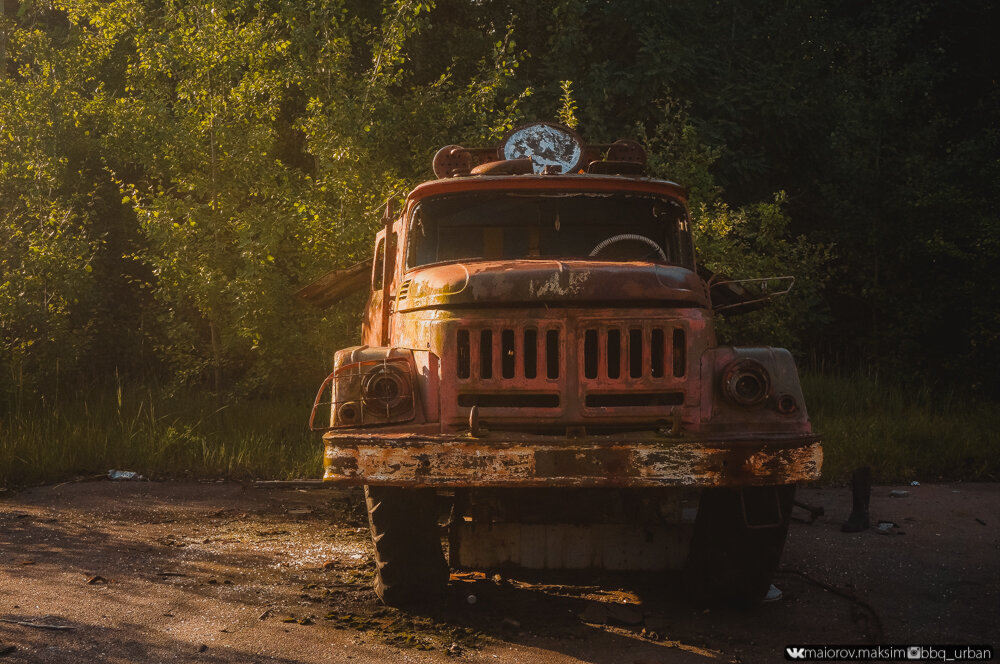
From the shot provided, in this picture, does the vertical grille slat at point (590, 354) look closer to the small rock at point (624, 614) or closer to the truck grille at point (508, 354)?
the truck grille at point (508, 354)

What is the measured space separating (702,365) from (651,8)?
13.2 meters

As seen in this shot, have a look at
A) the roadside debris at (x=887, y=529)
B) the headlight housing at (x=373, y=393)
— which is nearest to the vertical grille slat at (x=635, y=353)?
the headlight housing at (x=373, y=393)

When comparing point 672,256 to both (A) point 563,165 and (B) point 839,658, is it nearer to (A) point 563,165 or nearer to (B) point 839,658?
(A) point 563,165

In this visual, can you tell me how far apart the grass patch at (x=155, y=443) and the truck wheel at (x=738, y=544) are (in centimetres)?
472

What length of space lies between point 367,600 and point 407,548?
1.39ft

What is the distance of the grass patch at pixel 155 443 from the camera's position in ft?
31.6

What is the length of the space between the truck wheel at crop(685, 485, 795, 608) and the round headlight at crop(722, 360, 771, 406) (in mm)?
473

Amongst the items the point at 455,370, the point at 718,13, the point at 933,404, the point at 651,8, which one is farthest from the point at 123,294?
the point at 455,370

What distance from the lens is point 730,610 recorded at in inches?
221

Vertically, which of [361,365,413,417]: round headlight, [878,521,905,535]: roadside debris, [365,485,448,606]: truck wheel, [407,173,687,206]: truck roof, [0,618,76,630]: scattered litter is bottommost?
[878,521,905,535]: roadside debris

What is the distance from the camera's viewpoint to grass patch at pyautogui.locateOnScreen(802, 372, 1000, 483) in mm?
9969

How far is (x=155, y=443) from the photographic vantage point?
10133 mm

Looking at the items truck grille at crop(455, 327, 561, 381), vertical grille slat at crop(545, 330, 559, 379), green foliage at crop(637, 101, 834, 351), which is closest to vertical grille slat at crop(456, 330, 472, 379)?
truck grille at crop(455, 327, 561, 381)

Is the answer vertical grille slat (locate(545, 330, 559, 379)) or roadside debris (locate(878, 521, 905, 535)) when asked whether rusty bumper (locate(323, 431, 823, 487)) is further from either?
roadside debris (locate(878, 521, 905, 535))
